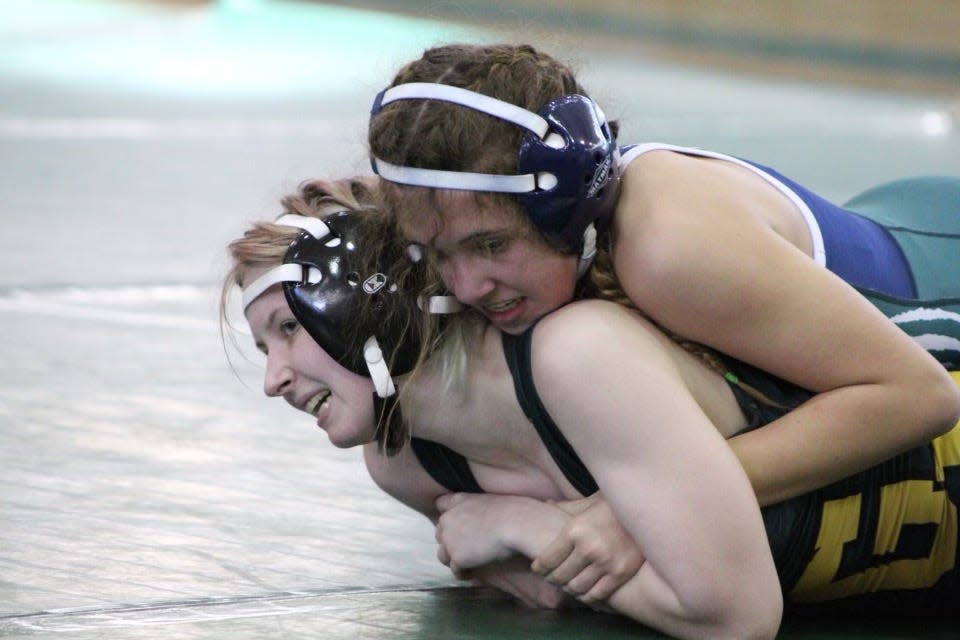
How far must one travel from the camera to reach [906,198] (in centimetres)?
304

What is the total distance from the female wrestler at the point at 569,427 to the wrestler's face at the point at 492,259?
0.15 ft

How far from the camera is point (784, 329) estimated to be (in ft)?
7.26

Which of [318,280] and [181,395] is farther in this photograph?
[181,395]

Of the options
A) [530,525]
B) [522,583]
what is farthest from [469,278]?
[522,583]

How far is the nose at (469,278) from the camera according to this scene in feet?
7.18

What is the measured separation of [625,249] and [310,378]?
515 mm

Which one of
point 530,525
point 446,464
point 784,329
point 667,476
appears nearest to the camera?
point 667,476

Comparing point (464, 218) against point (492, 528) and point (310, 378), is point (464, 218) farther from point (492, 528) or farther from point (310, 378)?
point (492, 528)

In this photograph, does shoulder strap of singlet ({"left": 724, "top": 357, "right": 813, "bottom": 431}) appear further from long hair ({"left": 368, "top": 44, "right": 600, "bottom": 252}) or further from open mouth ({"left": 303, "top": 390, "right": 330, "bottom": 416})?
open mouth ({"left": 303, "top": 390, "right": 330, "bottom": 416})

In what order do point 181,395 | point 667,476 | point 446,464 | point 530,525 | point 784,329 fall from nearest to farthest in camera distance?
point 667,476
point 784,329
point 530,525
point 446,464
point 181,395

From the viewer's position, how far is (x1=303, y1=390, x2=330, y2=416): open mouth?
2398mm

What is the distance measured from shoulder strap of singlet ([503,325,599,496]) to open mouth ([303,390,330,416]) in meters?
0.30

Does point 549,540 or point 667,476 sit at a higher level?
point 667,476

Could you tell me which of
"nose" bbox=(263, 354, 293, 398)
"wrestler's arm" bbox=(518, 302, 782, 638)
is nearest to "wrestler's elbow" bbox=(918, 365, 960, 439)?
"wrestler's arm" bbox=(518, 302, 782, 638)
